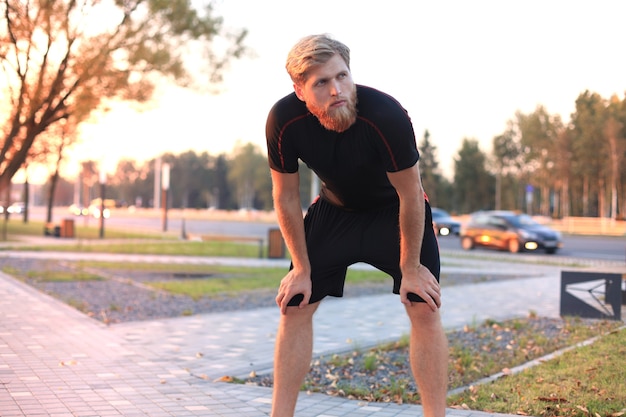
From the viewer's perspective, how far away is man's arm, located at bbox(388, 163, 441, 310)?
3080 millimetres

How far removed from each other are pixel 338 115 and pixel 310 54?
254 mm

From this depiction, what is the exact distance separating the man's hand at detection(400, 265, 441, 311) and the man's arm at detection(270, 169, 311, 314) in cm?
42

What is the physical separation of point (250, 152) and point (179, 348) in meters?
113

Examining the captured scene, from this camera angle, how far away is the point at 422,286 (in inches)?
126

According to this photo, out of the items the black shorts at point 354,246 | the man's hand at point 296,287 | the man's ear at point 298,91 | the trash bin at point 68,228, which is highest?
the man's ear at point 298,91

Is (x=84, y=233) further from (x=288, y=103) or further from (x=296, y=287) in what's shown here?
(x=288, y=103)

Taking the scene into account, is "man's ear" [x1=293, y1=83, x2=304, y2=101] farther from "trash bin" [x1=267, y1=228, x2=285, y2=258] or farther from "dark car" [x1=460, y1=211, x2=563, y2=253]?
"dark car" [x1=460, y1=211, x2=563, y2=253]

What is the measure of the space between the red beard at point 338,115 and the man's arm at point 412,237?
28 cm

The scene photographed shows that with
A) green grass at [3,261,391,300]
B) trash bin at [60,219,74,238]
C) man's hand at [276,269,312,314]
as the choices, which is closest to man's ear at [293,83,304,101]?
man's hand at [276,269,312,314]

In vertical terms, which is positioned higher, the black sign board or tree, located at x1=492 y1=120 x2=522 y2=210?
tree, located at x1=492 y1=120 x2=522 y2=210

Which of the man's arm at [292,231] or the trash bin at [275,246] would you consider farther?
the trash bin at [275,246]

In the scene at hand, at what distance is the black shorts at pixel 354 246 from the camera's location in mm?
3355

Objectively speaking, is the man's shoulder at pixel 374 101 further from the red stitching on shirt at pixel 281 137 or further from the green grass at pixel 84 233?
the green grass at pixel 84 233

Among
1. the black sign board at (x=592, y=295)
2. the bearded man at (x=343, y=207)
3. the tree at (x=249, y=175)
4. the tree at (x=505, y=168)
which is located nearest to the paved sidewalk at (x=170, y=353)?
the black sign board at (x=592, y=295)
